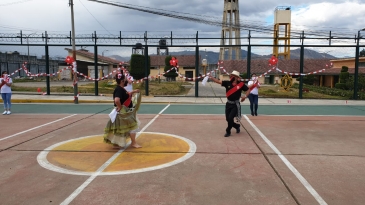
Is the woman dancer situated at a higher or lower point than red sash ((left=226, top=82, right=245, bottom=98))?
lower

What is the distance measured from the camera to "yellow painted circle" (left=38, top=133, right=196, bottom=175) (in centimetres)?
571

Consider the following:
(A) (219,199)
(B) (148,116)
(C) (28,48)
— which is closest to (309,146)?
(A) (219,199)

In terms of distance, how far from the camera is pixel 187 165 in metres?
5.82

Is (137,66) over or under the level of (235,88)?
over

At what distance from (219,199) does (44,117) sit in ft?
31.3

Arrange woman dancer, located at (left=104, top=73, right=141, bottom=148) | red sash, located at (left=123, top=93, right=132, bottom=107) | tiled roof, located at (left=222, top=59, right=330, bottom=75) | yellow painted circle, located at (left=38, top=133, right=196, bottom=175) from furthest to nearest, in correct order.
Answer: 1. tiled roof, located at (left=222, top=59, right=330, bottom=75)
2. red sash, located at (left=123, top=93, right=132, bottom=107)
3. woman dancer, located at (left=104, top=73, right=141, bottom=148)
4. yellow painted circle, located at (left=38, top=133, right=196, bottom=175)

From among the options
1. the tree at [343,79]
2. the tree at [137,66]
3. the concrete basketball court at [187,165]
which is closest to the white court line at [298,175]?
the concrete basketball court at [187,165]

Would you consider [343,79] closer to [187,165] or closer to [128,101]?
[128,101]

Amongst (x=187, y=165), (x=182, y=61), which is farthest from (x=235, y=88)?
(x=182, y=61)

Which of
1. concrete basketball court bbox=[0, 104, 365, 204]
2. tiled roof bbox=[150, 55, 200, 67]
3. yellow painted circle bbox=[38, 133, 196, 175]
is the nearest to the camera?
concrete basketball court bbox=[0, 104, 365, 204]

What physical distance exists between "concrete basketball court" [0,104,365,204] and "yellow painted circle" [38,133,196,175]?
0.02 metres

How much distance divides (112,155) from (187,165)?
1.76 m

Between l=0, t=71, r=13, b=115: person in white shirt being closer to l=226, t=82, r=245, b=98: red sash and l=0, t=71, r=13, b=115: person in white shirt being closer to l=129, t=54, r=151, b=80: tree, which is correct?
l=226, t=82, r=245, b=98: red sash

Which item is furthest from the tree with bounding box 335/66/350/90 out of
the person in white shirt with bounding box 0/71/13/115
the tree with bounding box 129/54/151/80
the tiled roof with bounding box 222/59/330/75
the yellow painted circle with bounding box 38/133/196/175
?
the person in white shirt with bounding box 0/71/13/115
